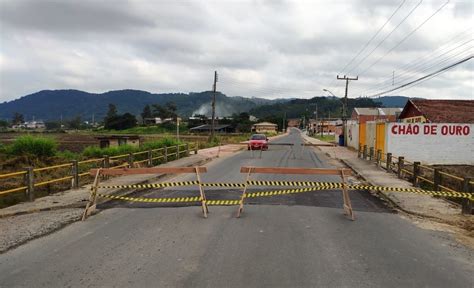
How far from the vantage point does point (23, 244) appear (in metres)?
7.23

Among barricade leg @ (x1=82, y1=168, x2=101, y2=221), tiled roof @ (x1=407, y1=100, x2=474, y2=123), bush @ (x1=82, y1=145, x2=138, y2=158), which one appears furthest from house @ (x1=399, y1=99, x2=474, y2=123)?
barricade leg @ (x1=82, y1=168, x2=101, y2=221)

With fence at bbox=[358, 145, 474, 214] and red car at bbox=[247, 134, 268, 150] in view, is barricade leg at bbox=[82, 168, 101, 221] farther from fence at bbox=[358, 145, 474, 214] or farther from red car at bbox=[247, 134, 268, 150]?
red car at bbox=[247, 134, 268, 150]

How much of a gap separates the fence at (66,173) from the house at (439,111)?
18.6 metres

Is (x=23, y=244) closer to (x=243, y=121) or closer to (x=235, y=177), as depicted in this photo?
(x=235, y=177)

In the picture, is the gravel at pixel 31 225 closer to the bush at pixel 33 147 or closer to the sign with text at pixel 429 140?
the bush at pixel 33 147

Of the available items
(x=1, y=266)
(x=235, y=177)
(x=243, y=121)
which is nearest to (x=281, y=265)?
(x=1, y=266)

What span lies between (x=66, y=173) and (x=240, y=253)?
15591 mm

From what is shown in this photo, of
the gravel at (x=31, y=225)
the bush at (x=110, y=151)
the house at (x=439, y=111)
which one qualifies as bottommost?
the gravel at (x=31, y=225)

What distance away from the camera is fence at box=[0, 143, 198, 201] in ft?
37.2

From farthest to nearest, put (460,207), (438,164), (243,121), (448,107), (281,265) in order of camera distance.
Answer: (243,121) → (448,107) → (438,164) → (460,207) → (281,265)

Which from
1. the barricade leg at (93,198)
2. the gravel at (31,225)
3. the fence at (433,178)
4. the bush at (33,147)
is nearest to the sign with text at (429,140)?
the fence at (433,178)

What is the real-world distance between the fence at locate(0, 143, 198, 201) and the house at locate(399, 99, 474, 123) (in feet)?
60.9

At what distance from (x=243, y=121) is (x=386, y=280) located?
132 metres

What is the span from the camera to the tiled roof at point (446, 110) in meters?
33.0
